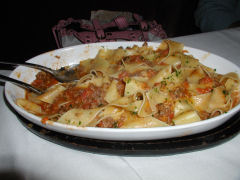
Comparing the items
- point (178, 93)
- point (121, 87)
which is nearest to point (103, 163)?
point (121, 87)

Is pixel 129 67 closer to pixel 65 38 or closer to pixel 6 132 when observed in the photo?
pixel 6 132

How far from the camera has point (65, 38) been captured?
6.10 m

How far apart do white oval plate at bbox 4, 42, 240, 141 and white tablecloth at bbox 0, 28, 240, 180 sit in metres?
0.36

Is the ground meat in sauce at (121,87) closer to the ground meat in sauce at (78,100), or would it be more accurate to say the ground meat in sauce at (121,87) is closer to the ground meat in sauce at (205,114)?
the ground meat in sauce at (78,100)

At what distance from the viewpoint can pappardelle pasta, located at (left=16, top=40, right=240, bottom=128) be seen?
257 centimetres

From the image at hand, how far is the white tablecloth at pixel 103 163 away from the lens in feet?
7.12

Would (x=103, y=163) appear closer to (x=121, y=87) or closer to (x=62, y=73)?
(x=121, y=87)

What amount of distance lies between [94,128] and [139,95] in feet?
3.56

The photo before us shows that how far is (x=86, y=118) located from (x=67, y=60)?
1808 millimetres

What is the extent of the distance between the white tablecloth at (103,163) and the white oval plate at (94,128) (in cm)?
36

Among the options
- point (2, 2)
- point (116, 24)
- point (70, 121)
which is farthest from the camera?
point (2, 2)

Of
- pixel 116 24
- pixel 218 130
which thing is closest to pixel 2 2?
pixel 116 24

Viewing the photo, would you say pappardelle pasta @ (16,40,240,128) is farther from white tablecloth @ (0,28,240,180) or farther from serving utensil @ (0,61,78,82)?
white tablecloth @ (0,28,240,180)

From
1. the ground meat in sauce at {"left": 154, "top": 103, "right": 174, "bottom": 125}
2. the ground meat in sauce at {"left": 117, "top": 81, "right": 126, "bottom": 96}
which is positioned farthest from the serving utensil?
the ground meat in sauce at {"left": 154, "top": 103, "right": 174, "bottom": 125}
